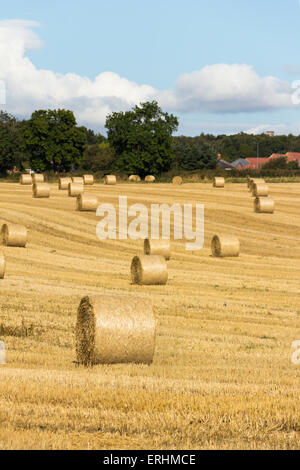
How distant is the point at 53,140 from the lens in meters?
107

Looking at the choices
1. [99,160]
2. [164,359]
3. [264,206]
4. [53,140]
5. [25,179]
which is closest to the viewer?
[164,359]

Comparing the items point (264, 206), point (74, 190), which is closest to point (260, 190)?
point (264, 206)

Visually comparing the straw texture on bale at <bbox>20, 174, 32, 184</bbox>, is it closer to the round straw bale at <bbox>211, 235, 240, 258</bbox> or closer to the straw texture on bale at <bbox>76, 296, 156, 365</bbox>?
the round straw bale at <bbox>211, 235, 240, 258</bbox>

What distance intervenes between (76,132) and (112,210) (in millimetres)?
66780

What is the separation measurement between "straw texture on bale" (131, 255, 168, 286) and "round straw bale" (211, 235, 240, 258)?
26.7 ft

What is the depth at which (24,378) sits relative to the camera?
9.28 meters

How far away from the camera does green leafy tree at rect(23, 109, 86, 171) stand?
105312 mm

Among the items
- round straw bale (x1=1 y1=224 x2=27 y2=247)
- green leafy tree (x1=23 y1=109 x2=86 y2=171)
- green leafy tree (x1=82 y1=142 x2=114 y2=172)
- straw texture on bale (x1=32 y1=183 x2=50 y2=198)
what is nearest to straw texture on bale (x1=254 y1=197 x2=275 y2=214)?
straw texture on bale (x1=32 y1=183 x2=50 y2=198)

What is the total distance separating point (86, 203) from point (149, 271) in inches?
805

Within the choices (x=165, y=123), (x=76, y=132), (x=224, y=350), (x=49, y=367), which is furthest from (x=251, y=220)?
(x=76, y=132)

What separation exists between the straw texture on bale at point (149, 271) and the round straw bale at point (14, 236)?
8.72 meters

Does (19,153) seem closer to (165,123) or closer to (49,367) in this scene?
(165,123)

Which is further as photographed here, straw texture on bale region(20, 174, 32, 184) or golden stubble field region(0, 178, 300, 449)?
straw texture on bale region(20, 174, 32, 184)

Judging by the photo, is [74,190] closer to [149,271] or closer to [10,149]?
[149,271]
